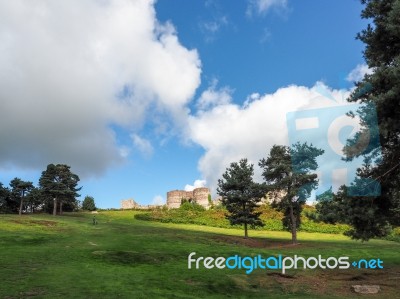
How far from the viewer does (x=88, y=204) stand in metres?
94.8

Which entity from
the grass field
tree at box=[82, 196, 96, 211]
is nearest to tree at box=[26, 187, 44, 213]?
tree at box=[82, 196, 96, 211]

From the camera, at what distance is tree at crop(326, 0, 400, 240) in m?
16.4

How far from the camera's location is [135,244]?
29828 mm


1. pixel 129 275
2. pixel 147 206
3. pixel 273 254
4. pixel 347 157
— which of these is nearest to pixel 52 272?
pixel 129 275

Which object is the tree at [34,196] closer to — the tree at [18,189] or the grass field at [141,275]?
the tree at [18,189]

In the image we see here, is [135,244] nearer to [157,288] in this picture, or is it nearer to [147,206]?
[157,288]

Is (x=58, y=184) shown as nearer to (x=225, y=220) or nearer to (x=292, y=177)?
(x=225, y=220)

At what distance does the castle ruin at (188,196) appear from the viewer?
9431cm

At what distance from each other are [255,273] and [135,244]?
35.7ft

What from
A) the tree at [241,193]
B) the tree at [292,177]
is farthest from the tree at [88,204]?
the tree at [292,177]

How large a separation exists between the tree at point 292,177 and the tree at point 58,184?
4126 centimetres

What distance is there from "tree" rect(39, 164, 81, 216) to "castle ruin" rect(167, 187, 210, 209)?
3081 centimetres

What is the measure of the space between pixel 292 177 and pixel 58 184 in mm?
45150

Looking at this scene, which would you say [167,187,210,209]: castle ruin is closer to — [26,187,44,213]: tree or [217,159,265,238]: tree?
[26,187,44,213]: tree
